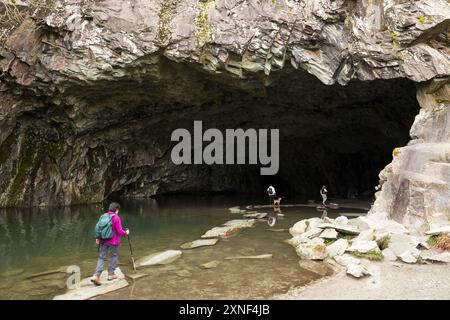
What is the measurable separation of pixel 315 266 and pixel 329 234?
112 inches

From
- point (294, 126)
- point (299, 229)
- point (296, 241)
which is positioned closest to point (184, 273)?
point (296, 241)

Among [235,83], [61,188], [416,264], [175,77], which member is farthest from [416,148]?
[61,188]

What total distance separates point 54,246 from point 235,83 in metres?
13.7

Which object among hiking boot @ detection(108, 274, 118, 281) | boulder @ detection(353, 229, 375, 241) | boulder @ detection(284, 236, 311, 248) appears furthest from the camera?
boulder @ detection(284, 236, 311, 248)

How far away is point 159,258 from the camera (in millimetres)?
12016

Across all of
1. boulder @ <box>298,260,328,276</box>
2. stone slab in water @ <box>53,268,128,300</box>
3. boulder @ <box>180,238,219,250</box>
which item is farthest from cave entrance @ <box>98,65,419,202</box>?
stone slab in water @ <box>53,268,128,300</box>

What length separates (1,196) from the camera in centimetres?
2673

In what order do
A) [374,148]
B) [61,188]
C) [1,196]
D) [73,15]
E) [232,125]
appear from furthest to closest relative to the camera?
[374,148]
[232,125]
[61,188]
[1,196]
[73,15]

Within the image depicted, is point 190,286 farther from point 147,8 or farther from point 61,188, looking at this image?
point 61,188

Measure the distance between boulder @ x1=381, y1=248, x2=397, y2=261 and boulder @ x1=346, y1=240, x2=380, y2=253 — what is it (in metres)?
0.23

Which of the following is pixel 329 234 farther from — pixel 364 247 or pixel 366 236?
pixel 364 247

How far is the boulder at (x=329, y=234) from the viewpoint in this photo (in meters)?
13.5

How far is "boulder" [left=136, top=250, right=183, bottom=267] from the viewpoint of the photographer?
11.6 meters

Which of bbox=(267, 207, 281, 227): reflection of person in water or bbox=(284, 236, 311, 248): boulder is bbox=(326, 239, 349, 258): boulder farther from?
bbox=(267, 207, 281, 227): reflection of person in water
